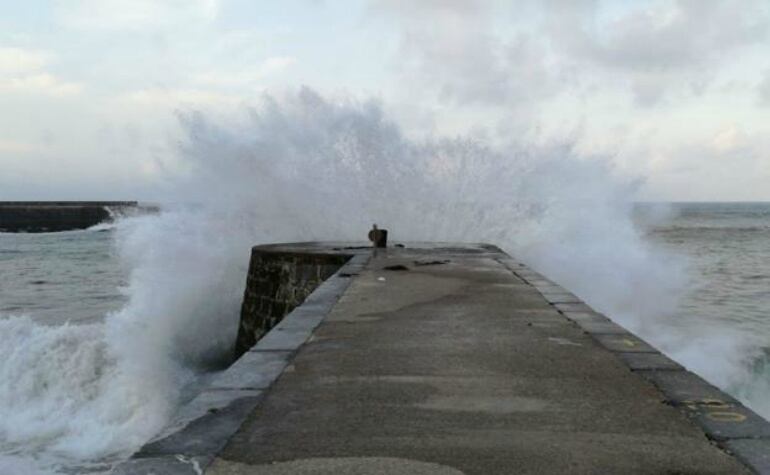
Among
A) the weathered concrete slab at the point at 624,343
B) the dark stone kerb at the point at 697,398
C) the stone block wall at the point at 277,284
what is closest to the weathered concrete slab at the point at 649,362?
the dark stone kerb at the point at 697,398

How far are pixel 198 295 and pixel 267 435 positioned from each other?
9010 millimetres

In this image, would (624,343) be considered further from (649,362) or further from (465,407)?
(465,407)

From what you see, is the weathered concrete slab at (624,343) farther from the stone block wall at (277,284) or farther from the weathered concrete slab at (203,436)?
the stone block wall at (277,284)

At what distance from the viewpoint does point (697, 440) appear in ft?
8.71

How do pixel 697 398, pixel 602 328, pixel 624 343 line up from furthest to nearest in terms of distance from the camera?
pixel 602 328, pixel 624 343, pixel 697 398

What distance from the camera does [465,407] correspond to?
3070 millimetres

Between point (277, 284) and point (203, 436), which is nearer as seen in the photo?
point (203, 436)

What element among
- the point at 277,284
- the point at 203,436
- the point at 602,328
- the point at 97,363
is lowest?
the point at 97,363

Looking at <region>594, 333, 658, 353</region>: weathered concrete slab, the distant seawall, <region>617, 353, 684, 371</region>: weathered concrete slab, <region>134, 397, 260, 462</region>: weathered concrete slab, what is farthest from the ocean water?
the distant seawall

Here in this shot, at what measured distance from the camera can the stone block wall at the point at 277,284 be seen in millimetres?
9227

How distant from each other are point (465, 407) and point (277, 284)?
666cm

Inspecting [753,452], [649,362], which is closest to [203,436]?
[753,452]

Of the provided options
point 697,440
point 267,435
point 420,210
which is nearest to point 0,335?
point 420,210

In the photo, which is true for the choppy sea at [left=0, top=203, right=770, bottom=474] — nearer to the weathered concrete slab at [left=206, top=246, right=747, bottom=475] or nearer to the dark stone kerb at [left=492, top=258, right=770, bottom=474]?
the weathered concrete slab at [left=206, top=246, right=747, bottom=475]
